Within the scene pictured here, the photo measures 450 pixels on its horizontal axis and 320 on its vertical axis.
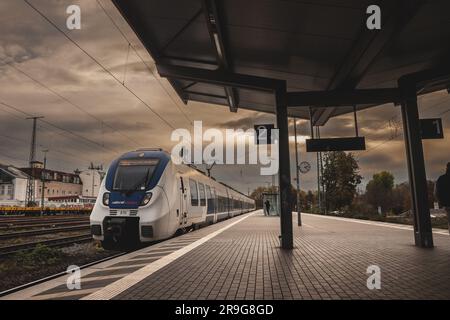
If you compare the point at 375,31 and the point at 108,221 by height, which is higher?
the point at 375,31

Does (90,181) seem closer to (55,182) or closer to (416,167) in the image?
(55,182)

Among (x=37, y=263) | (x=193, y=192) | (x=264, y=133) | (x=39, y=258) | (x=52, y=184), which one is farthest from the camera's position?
(x=52, y=184)

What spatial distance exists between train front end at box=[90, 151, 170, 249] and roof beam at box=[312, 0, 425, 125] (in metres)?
5.86

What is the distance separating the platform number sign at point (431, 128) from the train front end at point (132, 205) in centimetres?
753

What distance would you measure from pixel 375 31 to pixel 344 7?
1.02m

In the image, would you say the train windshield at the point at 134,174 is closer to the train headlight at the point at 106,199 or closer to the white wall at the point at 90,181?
the train headlight at the point at 106,199

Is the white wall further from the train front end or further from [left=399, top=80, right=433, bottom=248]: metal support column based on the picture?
[left=399, top=80, right=433, bottom=248]: metal support column

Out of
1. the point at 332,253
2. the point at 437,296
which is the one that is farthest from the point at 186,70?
the point at 437,296

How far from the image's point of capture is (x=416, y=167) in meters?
9.34

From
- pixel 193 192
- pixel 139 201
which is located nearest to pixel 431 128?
pixel 139 201

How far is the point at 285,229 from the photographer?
9.43 metres

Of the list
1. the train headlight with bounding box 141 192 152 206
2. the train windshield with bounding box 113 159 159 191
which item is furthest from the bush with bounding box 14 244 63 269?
the train headlight with bounding box 141 192 152 206

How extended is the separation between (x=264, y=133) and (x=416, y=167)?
169 inches
